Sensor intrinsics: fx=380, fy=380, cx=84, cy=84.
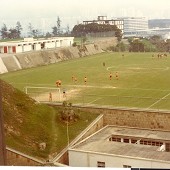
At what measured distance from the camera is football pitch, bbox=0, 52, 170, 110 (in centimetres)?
2856

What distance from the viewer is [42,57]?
59844 millimetres

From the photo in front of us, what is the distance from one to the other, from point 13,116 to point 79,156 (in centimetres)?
522

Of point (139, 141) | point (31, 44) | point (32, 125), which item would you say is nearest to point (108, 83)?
point (139, 141)

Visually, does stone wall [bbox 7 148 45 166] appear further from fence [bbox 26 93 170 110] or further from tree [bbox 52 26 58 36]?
tree [bbox 52 26 58 36]

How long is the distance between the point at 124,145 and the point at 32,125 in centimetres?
568

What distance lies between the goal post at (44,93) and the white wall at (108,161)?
33.2 ft

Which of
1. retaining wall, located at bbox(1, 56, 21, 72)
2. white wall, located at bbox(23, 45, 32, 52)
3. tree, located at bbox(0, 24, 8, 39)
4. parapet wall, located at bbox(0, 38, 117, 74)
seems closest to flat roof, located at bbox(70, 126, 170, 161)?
parapet wall, located at bbox(0, 38, 117, 74)

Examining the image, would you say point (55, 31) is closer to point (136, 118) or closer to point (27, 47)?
point (27, 47)

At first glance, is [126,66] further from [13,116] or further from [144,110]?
[13,116]

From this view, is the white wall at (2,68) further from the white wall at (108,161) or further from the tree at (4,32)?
the tree at (4,32)

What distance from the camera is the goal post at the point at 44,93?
29.8m

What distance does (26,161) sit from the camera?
1856cm

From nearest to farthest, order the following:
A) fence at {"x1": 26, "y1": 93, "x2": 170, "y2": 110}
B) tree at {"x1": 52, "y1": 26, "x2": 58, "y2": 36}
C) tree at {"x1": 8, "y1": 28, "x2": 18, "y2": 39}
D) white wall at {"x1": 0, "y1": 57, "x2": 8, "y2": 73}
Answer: fence at {"x1": 26, "y1": 93, "x2": 170, "y2": 110}
white wall at {"x1": 0, "y1": 57, "x2": 8, "y2": 73}
tree at {"x1": 8, "y1": 28, "x2": 18, "y2": 39}
tree at {"x1": 52, "y1": 26, "x2": 58, "y2": 36}

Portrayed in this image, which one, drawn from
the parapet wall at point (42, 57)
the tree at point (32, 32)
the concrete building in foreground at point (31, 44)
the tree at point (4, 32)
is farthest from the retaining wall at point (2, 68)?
the tree at point (32, 32)
